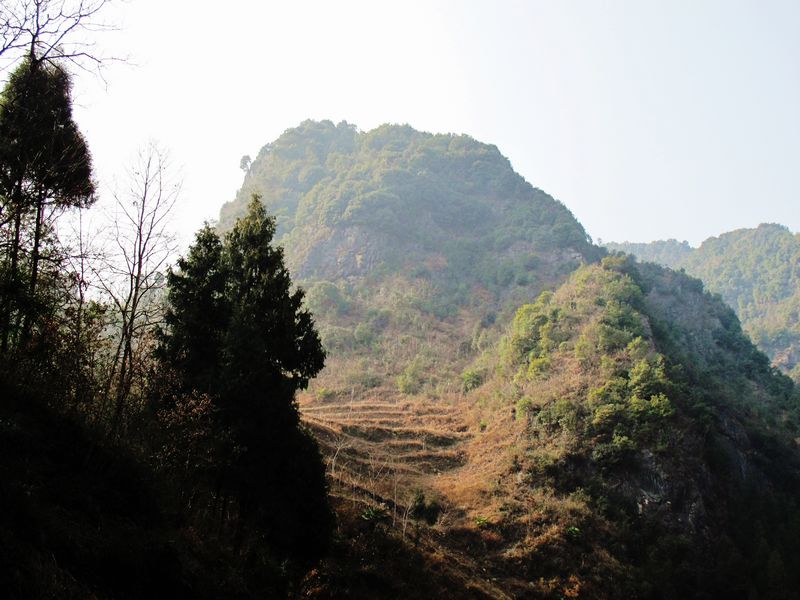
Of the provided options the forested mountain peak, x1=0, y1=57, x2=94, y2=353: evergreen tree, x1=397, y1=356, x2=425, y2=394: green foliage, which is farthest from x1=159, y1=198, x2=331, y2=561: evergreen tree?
the forested mountain peak

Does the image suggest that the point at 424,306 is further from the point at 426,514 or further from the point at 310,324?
Answer: the point at 310,324

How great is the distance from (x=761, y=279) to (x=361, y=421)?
112 metres

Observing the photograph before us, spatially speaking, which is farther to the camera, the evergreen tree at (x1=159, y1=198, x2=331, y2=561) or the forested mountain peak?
the forested mountain peak

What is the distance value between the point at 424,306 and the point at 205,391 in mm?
62256

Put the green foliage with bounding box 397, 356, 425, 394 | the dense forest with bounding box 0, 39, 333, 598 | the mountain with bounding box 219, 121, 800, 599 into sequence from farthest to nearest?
the green foliage with bounding box 397, 356, 425, 394
the mountain with bounding box 219, 121, 800, 599
the dense forest with bounding box 0, 39, 333, 598

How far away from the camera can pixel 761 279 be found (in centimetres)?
12275

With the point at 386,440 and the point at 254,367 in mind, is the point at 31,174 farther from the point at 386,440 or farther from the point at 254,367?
the point at 386,440

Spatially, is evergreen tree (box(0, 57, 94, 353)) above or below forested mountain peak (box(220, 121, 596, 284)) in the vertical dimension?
below

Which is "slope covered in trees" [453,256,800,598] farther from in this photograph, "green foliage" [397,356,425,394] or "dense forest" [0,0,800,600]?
"green foliage" [397,356,425,394]

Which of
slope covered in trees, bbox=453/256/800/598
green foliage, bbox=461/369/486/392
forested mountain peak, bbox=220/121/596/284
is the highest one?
forested mountain peak, bbox=220/121/596/284

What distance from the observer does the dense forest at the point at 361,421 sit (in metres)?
10.3

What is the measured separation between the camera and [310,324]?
1803 centimetres

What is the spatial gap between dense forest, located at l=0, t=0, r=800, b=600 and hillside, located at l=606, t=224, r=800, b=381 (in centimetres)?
3584

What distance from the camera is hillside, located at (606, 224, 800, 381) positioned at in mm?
98562
